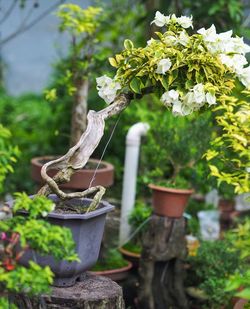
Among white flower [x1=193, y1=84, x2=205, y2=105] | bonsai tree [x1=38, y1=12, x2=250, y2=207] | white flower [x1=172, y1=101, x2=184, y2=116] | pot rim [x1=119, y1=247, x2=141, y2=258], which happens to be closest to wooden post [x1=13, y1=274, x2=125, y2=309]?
bonsai tree [x1=38, y1=12, x2=250, y2=207]

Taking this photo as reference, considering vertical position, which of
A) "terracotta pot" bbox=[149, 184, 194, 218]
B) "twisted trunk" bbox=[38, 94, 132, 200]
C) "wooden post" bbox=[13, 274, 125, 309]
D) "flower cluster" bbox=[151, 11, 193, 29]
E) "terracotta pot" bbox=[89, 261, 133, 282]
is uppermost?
"flower cluster" bbox=[151, 11, 193, 29]

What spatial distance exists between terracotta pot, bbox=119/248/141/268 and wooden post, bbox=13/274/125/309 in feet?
6.01

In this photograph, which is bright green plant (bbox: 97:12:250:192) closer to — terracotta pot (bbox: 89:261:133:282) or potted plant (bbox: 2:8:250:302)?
potted plant (bbox: 2:8:250:302)

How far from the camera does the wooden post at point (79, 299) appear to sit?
3070 millimetres

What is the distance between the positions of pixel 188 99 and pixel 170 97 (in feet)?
0.31

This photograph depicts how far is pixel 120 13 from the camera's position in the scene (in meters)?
7.36

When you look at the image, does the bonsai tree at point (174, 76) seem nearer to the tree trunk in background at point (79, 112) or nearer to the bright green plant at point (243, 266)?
the bright green plant at point (243, 266)

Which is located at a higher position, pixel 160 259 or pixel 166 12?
pixel 166 12

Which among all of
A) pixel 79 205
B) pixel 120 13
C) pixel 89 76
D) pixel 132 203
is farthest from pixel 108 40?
pixel 79 205

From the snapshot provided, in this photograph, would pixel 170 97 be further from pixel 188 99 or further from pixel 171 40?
pixel 171 40

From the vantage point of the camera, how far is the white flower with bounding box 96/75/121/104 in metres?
3.33

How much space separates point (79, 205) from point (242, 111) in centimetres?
101

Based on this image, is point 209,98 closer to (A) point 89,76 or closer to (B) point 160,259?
(B) point 160,259

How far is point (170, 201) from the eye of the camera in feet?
15.3
